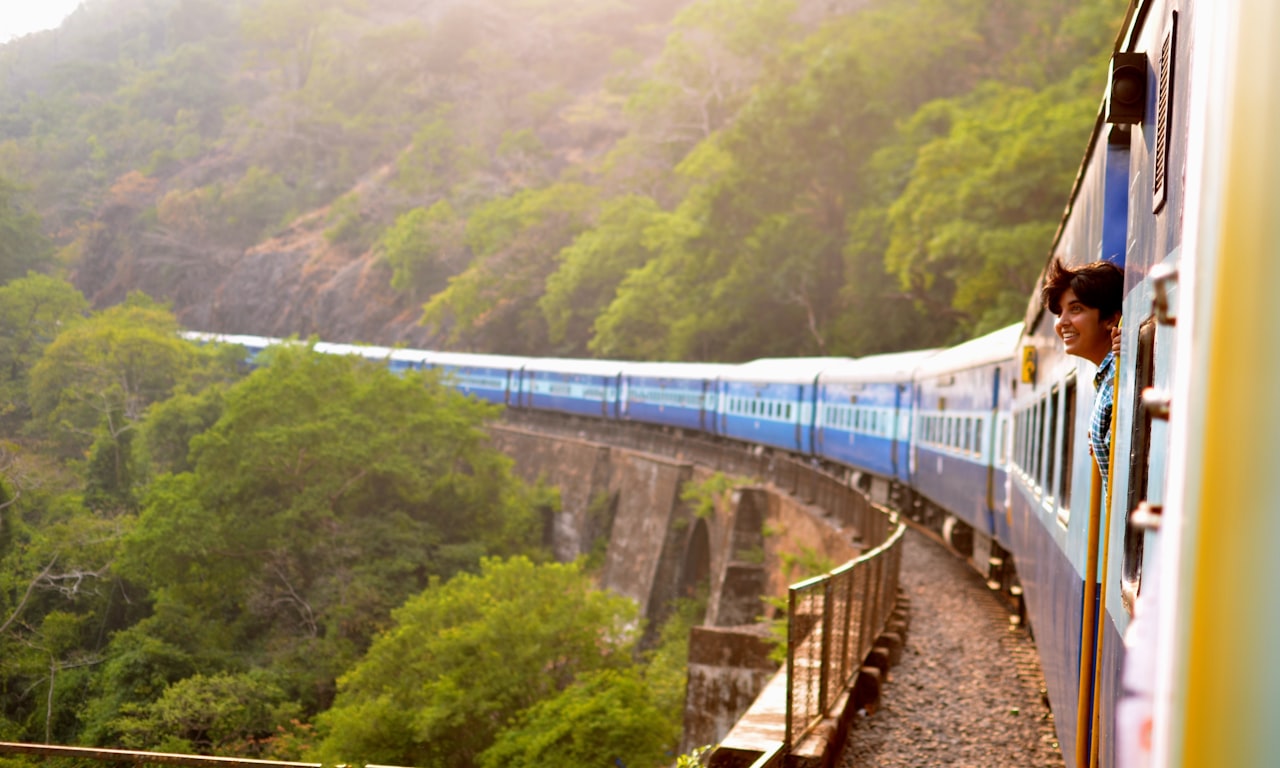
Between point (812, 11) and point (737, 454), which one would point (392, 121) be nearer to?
point (812, 11)

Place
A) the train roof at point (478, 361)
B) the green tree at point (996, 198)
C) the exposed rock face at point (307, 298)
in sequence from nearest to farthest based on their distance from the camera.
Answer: the green tree at point (996, 198) → the train roof at point (478, 361) → the exposed rock face at point (307, 298)

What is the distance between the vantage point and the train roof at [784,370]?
2422 centimetres

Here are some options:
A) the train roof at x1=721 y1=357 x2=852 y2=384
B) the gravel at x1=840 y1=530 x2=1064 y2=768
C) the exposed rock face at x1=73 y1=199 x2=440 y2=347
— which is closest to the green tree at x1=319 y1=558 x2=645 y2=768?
the gravel at x1=840 y1=530 x2=1064 y2=768

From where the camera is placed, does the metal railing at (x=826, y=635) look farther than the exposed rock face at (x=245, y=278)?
No

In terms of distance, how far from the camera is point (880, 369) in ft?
64.8

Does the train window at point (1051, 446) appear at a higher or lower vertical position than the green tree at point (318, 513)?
higher

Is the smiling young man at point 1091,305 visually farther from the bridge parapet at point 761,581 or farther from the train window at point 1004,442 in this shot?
the train window at point 1004,442

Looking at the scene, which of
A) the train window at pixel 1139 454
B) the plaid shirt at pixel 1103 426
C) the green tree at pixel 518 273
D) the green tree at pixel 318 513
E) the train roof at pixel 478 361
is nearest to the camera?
the train window at pixel 1139 454

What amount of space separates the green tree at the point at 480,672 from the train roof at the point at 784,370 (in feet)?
25.7

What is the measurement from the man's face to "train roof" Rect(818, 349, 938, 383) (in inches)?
565

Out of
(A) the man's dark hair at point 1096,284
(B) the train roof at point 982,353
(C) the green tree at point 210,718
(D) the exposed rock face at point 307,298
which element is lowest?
(C) the green tree at point 210,718

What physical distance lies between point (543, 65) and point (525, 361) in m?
50.5

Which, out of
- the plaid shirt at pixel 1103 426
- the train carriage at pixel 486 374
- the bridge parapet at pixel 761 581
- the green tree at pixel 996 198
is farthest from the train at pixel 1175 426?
the train carriage at pixel 486 374

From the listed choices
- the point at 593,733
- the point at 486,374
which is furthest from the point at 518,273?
the point at 593,733
